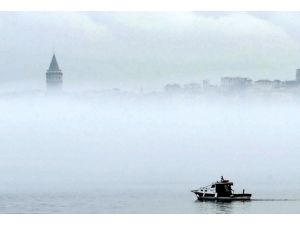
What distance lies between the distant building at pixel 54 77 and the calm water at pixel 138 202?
212cm

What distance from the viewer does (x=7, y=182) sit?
23453 mm

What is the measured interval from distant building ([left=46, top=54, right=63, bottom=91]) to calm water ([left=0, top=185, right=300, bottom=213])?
2121mm

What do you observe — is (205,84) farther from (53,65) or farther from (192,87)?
(53,65)

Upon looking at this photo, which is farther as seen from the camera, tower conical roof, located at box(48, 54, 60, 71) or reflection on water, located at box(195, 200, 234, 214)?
tower conical roof, located at box(48, 54, 60, 71)

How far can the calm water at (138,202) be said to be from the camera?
69.1 feet

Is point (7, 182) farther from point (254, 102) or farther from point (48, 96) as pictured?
point (254, 102)

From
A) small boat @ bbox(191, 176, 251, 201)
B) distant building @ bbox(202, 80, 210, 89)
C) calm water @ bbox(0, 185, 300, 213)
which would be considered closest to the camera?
calm water @ bbox(0, 185, 300, 213)

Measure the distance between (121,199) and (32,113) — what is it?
93.1 inches

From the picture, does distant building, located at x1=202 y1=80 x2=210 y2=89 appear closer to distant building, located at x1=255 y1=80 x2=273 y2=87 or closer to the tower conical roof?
distant building, located at x1=255 y1=80 x2=273 y2=87

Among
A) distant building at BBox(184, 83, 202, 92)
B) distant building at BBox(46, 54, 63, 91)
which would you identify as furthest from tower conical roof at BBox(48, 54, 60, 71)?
distant building at BBox(184, 83, 202, 92)

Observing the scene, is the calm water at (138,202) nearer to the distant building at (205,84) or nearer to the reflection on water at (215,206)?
the reflection on water at (215,206)

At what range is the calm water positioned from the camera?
2106cm

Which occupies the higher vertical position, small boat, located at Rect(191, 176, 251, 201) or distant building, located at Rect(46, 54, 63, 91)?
distant building, located at Rect(46, 54, 63, 91)
